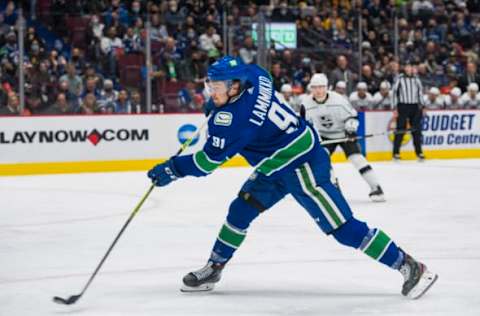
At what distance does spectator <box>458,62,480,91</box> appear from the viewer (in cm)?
1697

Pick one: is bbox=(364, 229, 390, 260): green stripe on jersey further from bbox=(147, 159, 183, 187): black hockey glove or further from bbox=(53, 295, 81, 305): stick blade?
bbox=(53, 295, 81, 305): stick blade

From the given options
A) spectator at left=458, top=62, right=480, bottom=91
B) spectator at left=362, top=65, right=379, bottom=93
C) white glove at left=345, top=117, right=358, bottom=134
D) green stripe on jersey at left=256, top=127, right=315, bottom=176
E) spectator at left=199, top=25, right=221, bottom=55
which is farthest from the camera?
spectator at left=458, top=62, right=480, bottom=91

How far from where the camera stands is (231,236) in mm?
5117

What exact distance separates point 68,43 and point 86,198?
4355mm

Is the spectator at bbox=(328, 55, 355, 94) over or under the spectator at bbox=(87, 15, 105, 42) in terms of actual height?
under

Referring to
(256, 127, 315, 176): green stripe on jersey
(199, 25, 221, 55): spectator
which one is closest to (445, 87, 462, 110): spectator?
(199, 25, 221, 55): spectator

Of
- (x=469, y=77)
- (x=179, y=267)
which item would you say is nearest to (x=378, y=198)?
(x=179, y=267)

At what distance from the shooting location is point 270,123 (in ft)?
15.8

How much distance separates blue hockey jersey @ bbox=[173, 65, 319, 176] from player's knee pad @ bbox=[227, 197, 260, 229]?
0.19 metres

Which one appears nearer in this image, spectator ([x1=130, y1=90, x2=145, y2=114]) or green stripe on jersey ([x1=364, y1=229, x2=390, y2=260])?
green stripe on jersey ([x1=364, y1=229, x2=390, y2=260])

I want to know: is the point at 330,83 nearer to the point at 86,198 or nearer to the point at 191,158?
the point at 86,198

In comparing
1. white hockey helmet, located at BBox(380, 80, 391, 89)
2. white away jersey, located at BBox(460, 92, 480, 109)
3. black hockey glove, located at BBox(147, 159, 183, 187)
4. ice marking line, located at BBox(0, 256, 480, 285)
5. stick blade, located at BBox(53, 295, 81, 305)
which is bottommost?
white away jersey, located at BBox(460, 92, 480, 109)

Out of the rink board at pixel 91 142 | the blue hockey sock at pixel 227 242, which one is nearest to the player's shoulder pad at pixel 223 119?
the blue hockey sock at pixel 227 242

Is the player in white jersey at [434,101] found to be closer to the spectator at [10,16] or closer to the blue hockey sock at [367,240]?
the spectator at [10,16]
